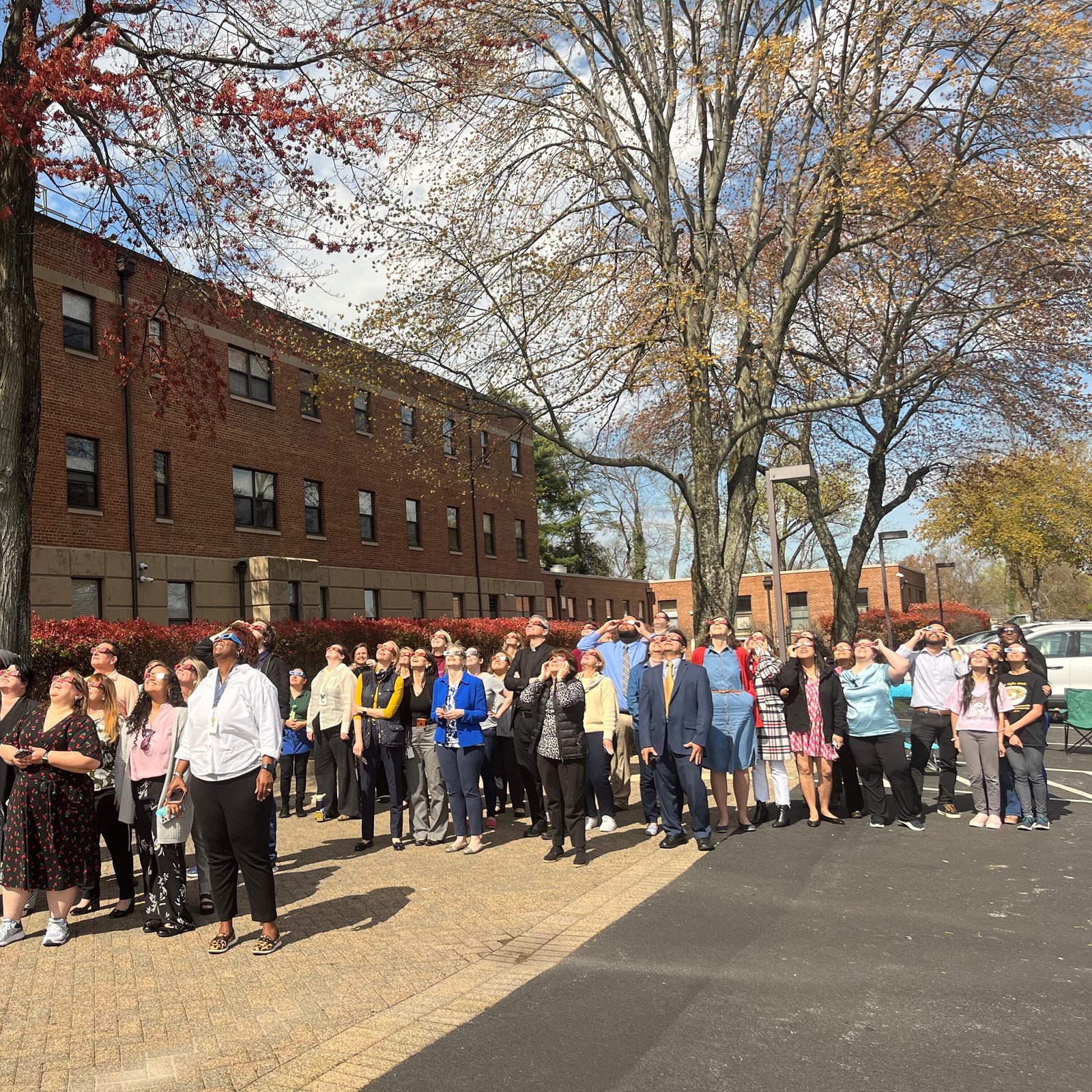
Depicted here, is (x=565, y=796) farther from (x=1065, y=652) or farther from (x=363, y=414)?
(x=363, y=414)

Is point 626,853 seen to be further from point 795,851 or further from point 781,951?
point 781,951

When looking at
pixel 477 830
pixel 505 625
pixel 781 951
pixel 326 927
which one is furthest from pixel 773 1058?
pixel 505 625

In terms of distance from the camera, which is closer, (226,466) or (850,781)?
(850,781)

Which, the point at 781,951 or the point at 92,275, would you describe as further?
the point at 92,275

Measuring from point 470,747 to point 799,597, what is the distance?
5175cm

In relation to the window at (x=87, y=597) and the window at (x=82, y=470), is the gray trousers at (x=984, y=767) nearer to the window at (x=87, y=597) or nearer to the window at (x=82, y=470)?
the window at (x=87, y=597)

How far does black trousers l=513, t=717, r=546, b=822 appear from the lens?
33.1 feet

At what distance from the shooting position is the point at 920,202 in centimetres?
1631

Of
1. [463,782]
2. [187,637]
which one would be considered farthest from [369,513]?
[463,782]

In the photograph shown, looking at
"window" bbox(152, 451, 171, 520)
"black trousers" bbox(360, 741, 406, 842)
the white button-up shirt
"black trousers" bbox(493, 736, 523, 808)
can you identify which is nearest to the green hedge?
"window" bbox(152, 451, 171, 520)

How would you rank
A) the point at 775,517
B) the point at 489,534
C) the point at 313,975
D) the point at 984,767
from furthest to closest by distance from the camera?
the point at 489,534 < the point at 775,517 < the point at 984,767 < the point at 313,975

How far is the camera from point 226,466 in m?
24.3

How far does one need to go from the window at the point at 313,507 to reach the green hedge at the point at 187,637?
454cm

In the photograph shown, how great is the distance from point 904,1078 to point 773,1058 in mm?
544
